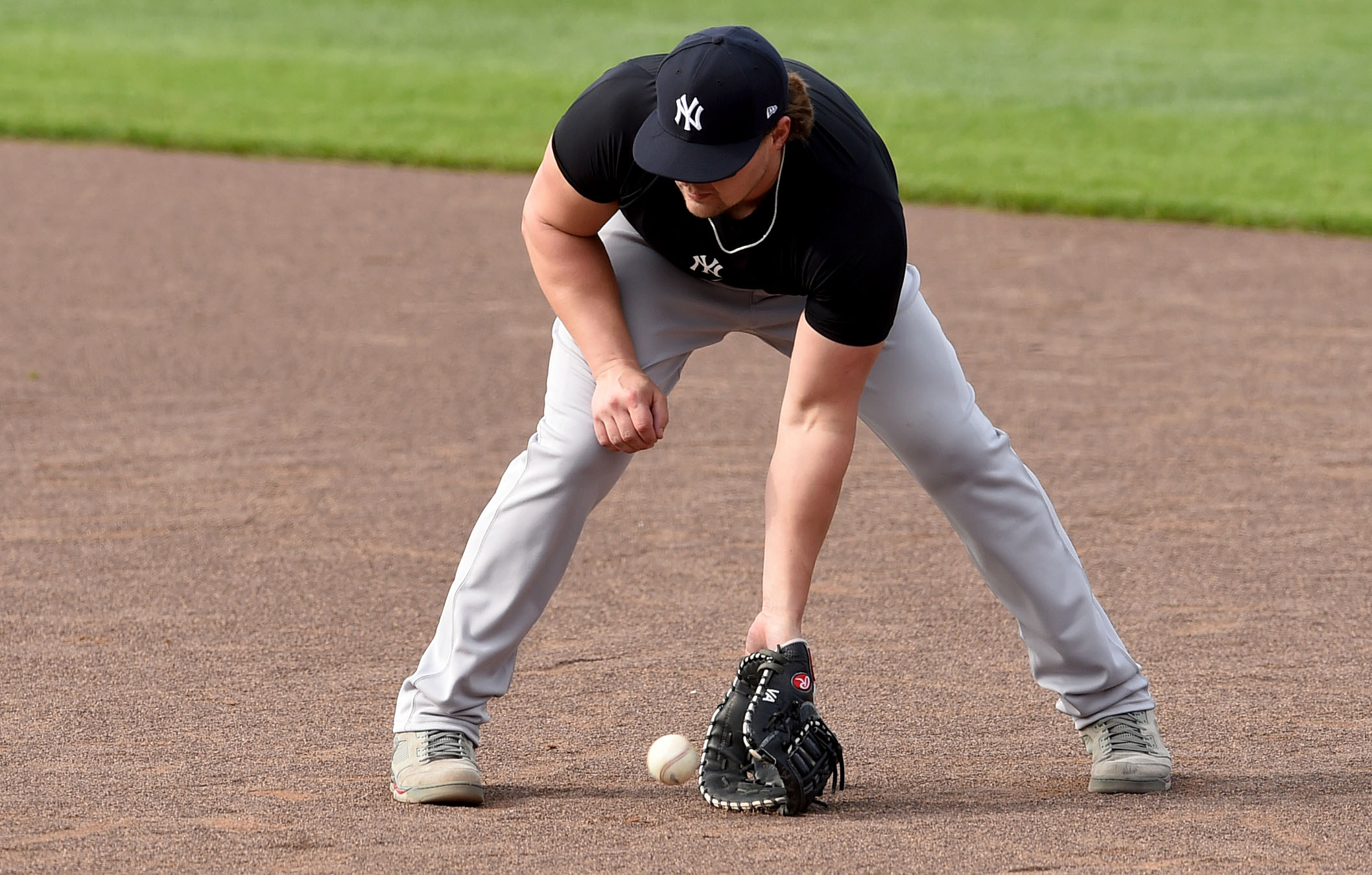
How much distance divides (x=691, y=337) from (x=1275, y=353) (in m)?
5.38

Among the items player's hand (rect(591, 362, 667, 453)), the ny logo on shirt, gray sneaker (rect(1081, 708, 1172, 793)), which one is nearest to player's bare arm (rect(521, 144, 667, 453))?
player's hand (rect(591, 362, 667, 453))

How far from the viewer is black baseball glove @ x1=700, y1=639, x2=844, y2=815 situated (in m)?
3.58

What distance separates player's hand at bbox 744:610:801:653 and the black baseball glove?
2 centimetres

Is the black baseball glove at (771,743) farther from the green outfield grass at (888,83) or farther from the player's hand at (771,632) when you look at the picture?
the green outfield grass at (888,83)

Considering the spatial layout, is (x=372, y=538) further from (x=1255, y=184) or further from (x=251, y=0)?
(x=251, y=0)

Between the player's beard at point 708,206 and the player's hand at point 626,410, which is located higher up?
the player's beard at point 708,206

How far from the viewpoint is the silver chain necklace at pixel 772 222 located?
3400 millimetres

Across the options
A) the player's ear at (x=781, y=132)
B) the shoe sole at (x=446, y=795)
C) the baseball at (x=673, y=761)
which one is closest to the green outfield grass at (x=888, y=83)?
the baseball at (x=673, y=761)

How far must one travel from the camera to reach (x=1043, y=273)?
10227 mm

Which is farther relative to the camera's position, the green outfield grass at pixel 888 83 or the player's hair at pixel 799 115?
the green outfield grass at pixel 888 83

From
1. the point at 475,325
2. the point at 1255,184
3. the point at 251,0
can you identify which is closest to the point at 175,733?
the point at 475,325

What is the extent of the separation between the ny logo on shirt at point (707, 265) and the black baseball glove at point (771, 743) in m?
0.76

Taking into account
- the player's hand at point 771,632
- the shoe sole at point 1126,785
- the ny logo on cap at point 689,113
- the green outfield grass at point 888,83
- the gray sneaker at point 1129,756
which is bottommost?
the shoe sole at point 1126,785

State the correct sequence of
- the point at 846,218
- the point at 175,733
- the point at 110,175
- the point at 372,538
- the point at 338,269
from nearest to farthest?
the point at 846,218 → the point at 175,733 → the point at 372,538 → the point at 338,269 → the point at 110,175
